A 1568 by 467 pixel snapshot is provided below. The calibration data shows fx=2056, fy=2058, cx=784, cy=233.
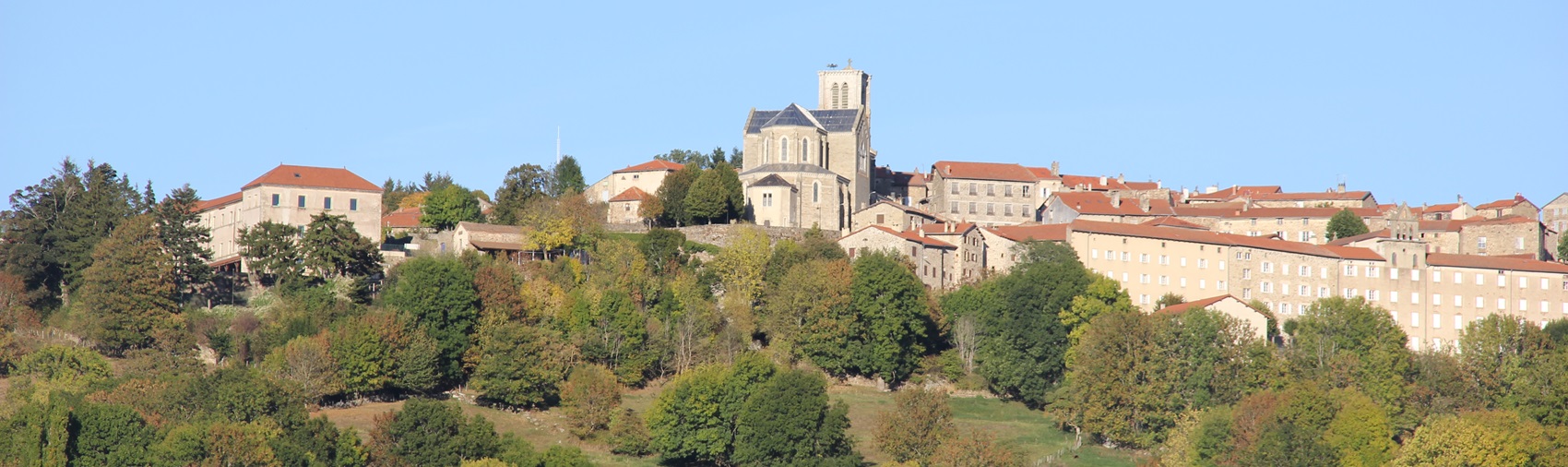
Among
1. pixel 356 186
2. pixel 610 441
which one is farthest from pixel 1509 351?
pixel 356 186

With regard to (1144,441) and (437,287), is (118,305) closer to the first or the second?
(437,287)

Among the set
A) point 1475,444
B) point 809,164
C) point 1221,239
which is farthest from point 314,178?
point 1475,444

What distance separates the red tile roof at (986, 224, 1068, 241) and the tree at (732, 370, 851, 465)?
26.2 metres

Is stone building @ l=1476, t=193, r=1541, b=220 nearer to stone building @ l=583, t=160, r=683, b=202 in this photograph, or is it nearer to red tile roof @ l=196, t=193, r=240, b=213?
stone building @ l=583, t=160, r=683, b=202

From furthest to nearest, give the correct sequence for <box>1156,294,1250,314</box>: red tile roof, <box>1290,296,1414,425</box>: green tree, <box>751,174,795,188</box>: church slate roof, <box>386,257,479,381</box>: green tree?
<box>751,174,795,188</box>: church slate roof
<box>1156,294,1250,314</box>: red tile roof
<box>1290,296,1414,425</box>: green tree
<box>386,257,479,381</box>: green tree

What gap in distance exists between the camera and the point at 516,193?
9350 centimetres

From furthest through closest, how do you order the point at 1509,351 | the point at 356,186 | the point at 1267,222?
1. the point at 1267,222
2. the point at 356,186
3. the point at 1509,351

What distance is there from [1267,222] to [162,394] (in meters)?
57.2

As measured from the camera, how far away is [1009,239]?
93250mm

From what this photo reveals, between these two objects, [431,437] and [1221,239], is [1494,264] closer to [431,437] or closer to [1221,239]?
[1221,239]

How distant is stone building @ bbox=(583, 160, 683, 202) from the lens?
10031 cm

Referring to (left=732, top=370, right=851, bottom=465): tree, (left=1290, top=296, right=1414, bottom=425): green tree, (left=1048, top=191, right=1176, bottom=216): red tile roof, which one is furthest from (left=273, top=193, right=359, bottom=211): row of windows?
(left=1290, top=296, right=1414, bottom=425): green tree

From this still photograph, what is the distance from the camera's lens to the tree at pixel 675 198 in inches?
3688

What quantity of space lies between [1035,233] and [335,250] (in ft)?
109
